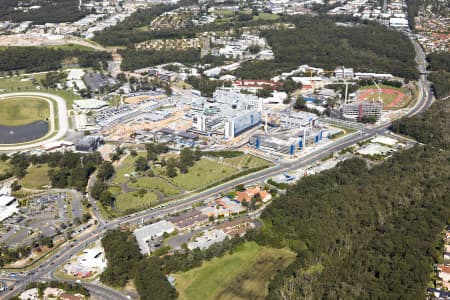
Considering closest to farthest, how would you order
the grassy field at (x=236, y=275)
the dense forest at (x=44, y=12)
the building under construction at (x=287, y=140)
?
the grassy field at (x=236, y=275)
the building under construction at (x=287, y=140)
the dense forest at (x=44, y=12)

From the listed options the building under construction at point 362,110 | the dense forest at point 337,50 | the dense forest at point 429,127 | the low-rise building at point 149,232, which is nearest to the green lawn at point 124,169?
the low-rise building at point 149,232

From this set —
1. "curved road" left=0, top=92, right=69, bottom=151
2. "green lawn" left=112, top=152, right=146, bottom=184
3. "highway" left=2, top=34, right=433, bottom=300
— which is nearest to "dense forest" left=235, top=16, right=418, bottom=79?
"highway" left=2, top=34, right=433, bottom=300

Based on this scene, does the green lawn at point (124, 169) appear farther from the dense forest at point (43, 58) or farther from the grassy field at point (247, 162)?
the dense forest at point (43, 58)

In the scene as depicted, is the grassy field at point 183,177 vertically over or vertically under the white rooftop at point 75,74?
under

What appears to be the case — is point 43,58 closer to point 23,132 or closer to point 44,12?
point 23,132

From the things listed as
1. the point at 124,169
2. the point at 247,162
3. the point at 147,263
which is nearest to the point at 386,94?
the point at 247,162
